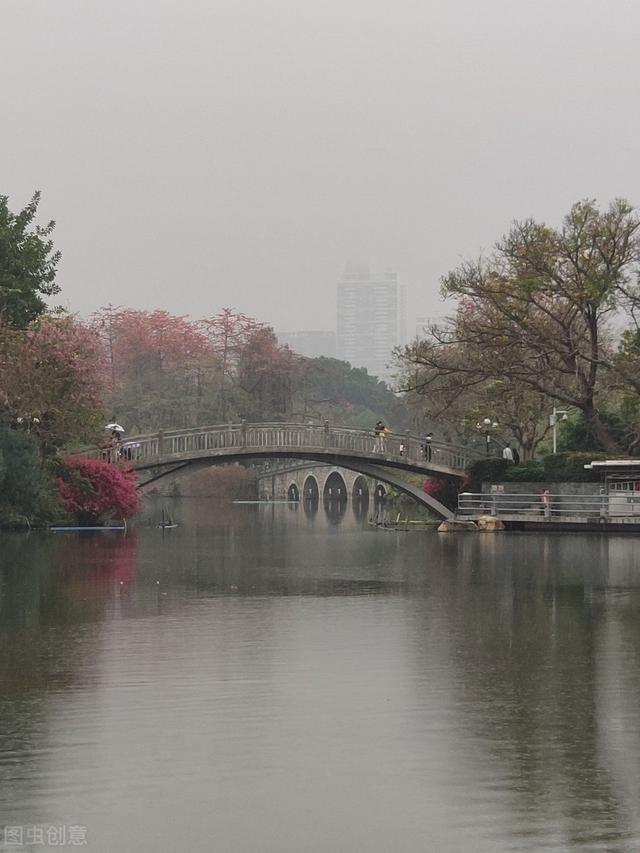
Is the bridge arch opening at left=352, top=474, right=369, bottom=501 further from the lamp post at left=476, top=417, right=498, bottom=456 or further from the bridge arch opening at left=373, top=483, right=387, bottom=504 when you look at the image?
the lamp post at left=476, top=417, right=498, bottom=456

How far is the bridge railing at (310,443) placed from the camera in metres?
54.2

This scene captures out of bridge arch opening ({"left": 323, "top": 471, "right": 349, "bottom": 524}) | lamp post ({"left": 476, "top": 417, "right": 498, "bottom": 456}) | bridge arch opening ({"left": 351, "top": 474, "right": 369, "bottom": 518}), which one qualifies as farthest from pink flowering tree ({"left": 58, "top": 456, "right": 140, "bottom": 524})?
bridge arch opening ({"left": 323, "top": 471, "right": 349, "bottom": 524})

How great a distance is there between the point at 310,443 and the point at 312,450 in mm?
569

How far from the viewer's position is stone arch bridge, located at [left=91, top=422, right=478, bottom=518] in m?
53.7

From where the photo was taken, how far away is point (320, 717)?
10.8 metres

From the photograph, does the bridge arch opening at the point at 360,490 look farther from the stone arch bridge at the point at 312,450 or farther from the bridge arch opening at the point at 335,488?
the stone arch bridge at the point at 312,450

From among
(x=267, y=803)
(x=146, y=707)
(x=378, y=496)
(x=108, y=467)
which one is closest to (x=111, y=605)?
(x=146, y=707)

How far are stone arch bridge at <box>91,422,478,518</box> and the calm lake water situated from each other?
30640 millimetres

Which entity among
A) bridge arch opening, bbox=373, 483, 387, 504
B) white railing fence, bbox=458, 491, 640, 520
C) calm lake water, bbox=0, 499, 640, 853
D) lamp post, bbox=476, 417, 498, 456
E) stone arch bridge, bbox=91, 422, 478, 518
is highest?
lamp post, bbox=476, 417, 498, 456

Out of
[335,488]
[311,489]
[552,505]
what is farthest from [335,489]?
[552,505]

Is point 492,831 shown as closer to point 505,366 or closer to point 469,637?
point 469,637

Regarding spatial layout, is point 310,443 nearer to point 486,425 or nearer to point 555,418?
point 486,425

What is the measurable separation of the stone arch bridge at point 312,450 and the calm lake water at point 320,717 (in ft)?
101

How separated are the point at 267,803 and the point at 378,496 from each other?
9306 centimetres
